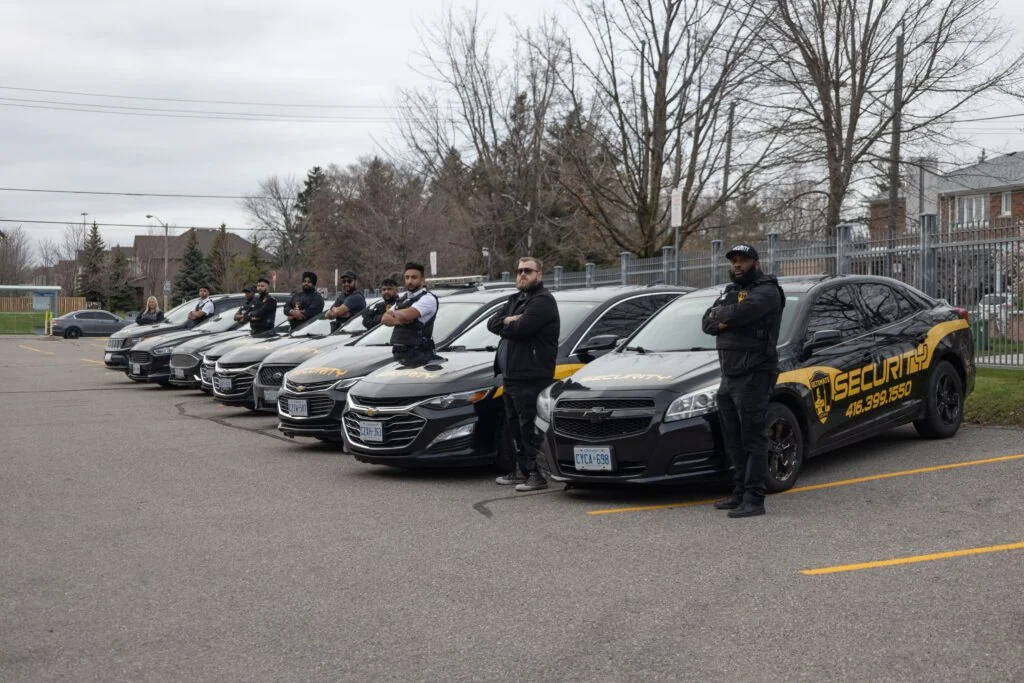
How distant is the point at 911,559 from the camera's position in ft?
20.5

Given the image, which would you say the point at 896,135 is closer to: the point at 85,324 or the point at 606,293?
the point at 606,293

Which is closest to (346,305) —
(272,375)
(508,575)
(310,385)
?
(272,375)

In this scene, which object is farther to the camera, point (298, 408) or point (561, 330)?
point (298, 408)

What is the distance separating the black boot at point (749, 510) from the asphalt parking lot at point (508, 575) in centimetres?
9

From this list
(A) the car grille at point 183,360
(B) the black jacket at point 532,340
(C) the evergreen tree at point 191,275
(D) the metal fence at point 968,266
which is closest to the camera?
(B) the black jacket at point 532,340

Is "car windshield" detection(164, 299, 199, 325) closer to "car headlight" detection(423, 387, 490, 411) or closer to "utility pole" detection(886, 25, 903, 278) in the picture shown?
"utility pole" detection(886, 25, 903, 278)

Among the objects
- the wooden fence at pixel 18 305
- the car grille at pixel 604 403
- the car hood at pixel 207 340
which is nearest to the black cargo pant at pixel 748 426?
the car grille at pixel 604 403

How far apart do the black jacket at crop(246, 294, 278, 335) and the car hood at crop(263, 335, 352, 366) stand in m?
4.21

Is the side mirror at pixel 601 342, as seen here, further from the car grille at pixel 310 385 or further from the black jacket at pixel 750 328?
the car grille at pixel 310 385

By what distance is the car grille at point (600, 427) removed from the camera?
7.98m

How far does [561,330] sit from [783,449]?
2837mm

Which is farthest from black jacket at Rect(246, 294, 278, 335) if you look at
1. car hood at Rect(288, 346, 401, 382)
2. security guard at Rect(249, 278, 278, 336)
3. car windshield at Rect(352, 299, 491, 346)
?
car hood at Rect(288, 346, 401, 382)

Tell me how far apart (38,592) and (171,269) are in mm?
114587

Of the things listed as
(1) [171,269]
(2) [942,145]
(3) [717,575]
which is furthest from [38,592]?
(1) [171,269]
